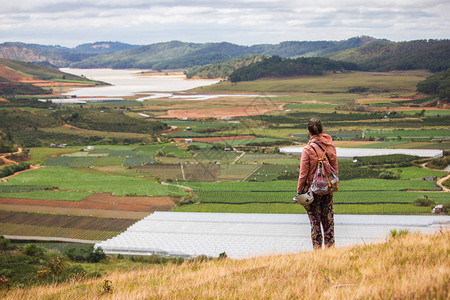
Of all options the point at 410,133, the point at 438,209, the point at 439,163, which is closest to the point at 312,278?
the point at 438,209

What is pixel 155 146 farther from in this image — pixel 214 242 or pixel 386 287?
pixel 386 287

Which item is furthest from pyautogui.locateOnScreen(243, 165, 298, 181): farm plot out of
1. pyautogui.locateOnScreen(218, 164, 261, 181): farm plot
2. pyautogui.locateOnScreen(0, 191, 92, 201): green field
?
pyautogui.locateOnScreen(0, 191, 92, 201): green field

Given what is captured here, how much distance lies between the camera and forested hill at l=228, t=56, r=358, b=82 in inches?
5148

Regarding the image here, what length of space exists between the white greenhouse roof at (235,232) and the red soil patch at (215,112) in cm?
5143

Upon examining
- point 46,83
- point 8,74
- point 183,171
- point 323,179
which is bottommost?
point 183,171

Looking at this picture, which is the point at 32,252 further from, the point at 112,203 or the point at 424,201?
the point at 424,201

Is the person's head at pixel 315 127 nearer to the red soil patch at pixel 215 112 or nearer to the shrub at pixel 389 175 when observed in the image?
the shrub at pixel 389 175

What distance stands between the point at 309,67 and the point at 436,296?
5123 inches

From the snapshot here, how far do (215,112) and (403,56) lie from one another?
281 ft

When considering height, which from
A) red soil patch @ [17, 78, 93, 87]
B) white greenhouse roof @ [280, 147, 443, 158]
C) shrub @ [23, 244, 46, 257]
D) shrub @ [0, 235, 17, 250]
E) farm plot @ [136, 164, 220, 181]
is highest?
red soil patch @ [17, 78, 93, 87]

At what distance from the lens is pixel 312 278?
234 inches

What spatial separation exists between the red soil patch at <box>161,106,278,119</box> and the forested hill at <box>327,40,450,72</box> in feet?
189

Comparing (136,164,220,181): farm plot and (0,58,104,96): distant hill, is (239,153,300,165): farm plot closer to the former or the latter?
(136,164,220,181): farm plot

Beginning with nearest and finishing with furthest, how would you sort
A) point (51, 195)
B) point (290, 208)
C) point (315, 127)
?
point (315, 127), point (290, 208), point (51, 195)
